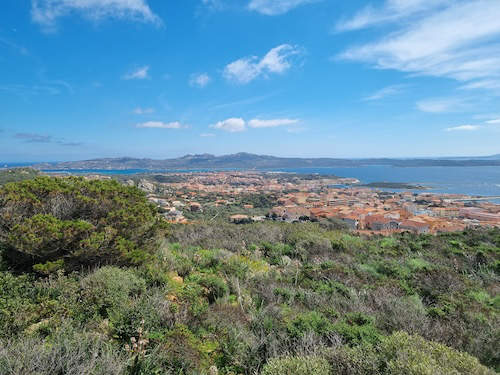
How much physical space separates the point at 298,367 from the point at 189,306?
2134 mm

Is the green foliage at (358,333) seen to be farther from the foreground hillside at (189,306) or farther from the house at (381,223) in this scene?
the house at (381,223)

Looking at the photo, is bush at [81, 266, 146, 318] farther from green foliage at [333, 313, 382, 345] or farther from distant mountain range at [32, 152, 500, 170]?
distant mountain range at [32, 152, 500, 170]

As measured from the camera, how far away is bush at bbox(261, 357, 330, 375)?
7.40 ft

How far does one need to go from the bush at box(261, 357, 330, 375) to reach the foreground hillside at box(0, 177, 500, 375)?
1 cm

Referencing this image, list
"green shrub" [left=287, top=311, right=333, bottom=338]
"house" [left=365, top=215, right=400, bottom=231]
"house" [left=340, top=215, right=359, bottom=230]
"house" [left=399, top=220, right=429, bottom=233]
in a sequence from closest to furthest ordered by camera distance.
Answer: "green shrub" [left=287, top=311, right=333, bottom=338] < "house" [left=399, top=220, right=429, bottom=233] < "house" [left=365, top=215, right=400, bottom=231] < "house" [left=340, top=215, right=359, bottom=230]

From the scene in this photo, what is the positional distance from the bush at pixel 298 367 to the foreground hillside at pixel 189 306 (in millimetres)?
13

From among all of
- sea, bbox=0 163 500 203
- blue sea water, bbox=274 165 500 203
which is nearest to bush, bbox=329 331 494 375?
sea, bbox=0 163 500 203

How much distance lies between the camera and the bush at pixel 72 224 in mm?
4199

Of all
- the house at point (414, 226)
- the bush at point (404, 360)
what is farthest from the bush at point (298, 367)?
the house at point (414, 226)

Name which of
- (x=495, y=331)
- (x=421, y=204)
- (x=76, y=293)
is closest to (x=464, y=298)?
(x=495, y=331)

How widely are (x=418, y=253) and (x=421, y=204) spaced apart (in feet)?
95.9

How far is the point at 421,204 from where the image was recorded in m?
33.1

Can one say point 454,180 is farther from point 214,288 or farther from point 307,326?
point 307,326

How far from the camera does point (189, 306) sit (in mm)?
3916
